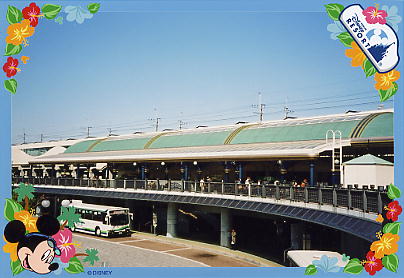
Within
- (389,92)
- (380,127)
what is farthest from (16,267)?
(380,127)

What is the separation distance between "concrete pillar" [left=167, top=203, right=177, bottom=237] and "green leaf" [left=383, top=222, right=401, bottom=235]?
18483 millimetres

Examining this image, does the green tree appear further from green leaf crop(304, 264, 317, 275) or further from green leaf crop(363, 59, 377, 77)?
green leaf crop(363, 59, 377, 77)

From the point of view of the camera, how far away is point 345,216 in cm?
1733

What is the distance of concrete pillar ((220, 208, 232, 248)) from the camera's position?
97.3 ft

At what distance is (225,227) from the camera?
→ 98.2ft

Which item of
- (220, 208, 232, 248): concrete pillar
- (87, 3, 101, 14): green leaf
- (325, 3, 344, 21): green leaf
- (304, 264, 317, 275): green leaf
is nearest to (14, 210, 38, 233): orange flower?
(87, 3, 101, 14): green leaf

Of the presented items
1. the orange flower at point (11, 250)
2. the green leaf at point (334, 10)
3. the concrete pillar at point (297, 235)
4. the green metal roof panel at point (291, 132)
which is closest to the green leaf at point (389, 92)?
the green leaf at point (334, 10)

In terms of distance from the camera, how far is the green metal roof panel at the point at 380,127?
23728 mm

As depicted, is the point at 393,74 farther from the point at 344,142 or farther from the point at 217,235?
the point at 217,235

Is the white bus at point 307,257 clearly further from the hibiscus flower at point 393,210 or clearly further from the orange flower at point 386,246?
the hibiscus flower at point 393,210

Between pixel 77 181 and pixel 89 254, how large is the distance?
18.1 meters

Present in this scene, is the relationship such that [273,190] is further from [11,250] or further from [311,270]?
[11,250]

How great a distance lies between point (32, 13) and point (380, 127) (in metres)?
18.4

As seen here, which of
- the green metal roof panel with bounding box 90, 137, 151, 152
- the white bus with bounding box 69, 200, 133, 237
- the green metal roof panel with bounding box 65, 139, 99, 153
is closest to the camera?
the white bus with bounding box 69, 200, 133, 237
